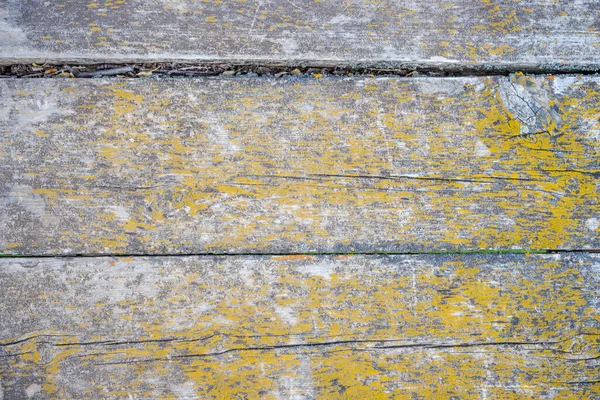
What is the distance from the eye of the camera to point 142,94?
1349 millimetres

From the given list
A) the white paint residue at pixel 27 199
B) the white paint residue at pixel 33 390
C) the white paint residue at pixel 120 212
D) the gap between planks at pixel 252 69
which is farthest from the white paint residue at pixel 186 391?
the gap between planks at pixel 252 69

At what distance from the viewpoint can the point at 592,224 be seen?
4.58 feet

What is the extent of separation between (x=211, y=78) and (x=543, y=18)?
104 cm

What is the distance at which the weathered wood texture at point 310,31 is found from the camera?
1344 millimetres

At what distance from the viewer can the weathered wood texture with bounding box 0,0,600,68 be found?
1.34m

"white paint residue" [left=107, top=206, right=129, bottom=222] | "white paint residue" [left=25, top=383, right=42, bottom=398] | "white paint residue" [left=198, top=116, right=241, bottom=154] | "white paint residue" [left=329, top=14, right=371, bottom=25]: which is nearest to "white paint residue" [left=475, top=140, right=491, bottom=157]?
"white paint residue" [left=329, top=14, right=371, bottom=25]

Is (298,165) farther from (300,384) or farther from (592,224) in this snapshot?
(592,224)

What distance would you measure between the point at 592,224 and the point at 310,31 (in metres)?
1.05

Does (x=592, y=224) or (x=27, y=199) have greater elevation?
(x=592, y=224)

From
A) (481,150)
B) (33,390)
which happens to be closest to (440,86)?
(481,150)

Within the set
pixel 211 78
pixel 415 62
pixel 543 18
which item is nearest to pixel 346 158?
pixel 415 62

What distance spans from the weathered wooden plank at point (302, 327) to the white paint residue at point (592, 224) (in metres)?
0.09

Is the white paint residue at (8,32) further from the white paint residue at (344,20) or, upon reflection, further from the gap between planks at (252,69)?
the white paint residue at (344,20)

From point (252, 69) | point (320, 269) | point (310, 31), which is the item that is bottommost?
point (320, 269)
